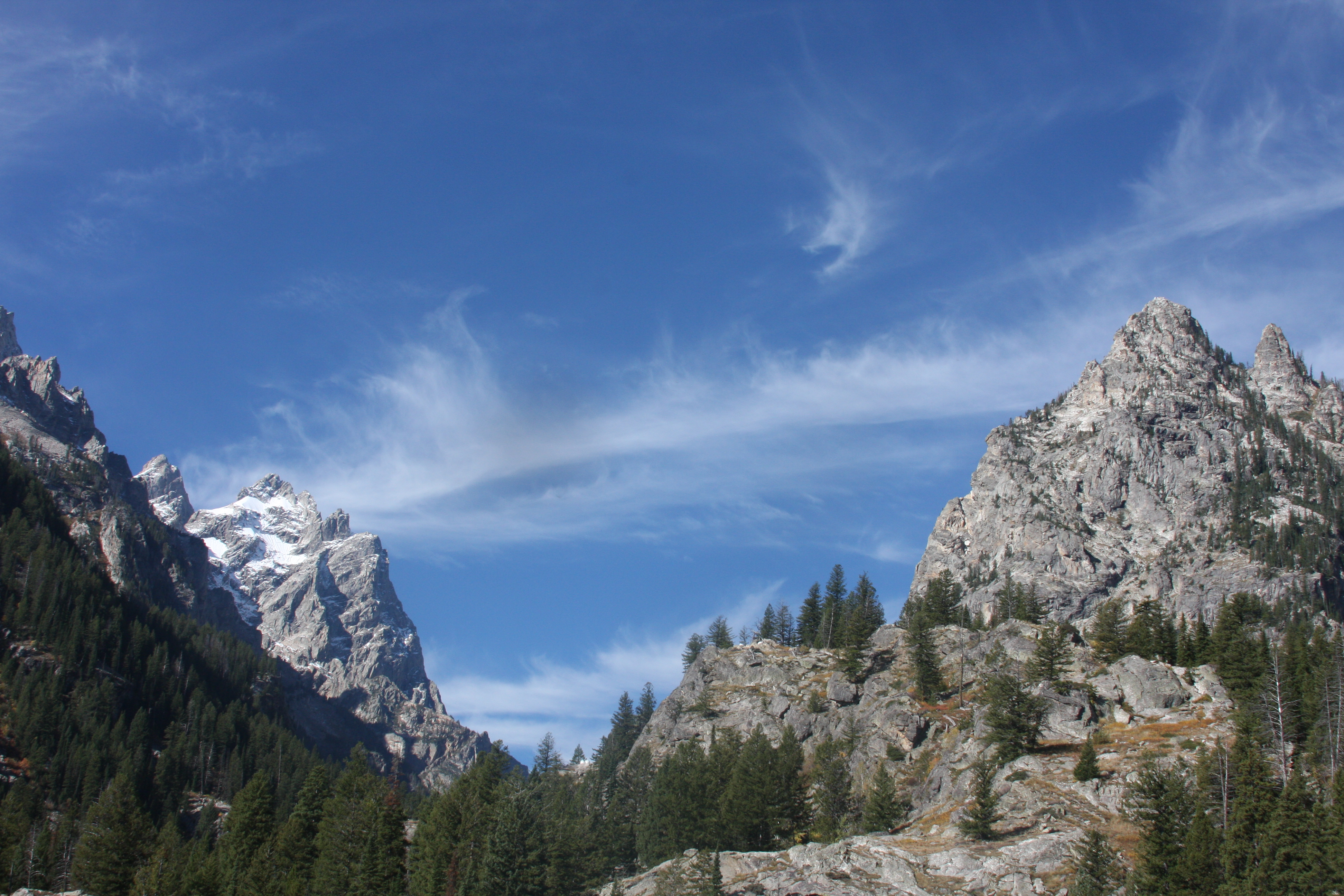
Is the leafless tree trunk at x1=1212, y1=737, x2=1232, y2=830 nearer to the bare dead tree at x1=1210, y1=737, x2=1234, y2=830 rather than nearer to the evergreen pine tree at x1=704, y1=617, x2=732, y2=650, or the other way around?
the bare dead tree at x1=1210, y1=737, x2=1234, y2=830

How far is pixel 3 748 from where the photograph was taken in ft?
508

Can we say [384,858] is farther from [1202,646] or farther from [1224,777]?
[1202,646]

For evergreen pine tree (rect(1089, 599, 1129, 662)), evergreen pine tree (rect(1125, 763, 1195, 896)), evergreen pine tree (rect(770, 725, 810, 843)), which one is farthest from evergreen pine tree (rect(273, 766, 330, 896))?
evergreen pine tree (rect(1089, 599, 1129, 662))

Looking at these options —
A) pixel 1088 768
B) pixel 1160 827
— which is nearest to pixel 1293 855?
pixel 1160 827

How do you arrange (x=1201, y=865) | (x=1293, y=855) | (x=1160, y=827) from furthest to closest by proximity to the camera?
(x=1160, y=827)
(x=1201, y=865)
(x=1293, y=855)

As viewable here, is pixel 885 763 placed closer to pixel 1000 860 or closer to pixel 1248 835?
pixel 1000 860

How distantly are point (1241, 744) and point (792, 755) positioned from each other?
45238 millimetres

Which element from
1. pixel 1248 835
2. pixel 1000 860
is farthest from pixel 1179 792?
pixel 1000 860

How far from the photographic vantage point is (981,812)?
70688 mm

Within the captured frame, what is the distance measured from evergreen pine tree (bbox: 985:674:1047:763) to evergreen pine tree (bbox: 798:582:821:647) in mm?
78886

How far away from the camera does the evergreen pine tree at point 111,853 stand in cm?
7919

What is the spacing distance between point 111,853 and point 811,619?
4875 inches

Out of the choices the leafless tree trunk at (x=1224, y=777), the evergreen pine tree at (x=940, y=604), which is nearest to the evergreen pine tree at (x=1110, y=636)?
the evergreen pine tree at (x=940, y=604)

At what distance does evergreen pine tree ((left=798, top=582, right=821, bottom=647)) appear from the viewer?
560ft
